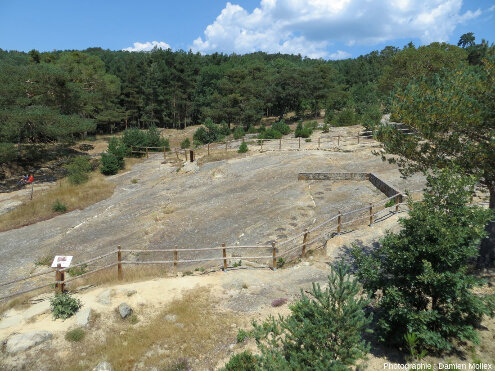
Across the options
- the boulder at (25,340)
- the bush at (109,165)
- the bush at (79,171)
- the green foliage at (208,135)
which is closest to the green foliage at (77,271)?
the boulder at (25,340)

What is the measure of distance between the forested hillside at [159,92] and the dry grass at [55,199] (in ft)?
19.3

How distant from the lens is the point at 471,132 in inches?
381

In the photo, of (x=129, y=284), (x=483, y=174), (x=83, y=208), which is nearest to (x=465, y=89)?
(x=483, y=174)

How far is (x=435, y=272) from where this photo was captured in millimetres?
6676

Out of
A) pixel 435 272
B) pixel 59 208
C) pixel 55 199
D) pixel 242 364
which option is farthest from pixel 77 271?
pixel 435 272

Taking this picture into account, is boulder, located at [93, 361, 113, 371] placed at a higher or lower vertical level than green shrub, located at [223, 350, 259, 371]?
lower

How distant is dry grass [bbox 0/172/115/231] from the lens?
69.4ft

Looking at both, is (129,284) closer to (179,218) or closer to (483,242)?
(179,218)

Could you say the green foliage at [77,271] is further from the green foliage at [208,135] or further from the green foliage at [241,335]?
the green foliage at [208,135]

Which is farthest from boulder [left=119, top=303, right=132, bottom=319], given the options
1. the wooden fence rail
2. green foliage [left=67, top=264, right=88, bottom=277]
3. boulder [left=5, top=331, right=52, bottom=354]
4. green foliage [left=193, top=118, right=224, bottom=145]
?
green foliage [left=193, top=118, right=224, bottom=145]

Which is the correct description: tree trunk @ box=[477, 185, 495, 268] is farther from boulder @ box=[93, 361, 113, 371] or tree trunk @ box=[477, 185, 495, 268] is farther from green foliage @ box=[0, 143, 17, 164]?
green foliage @ box=[0, 143, 17, 164]

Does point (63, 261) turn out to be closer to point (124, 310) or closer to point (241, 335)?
point (124, 310)

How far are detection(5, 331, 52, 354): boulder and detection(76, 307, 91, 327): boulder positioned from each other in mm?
737

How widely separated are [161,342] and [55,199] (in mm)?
19660
